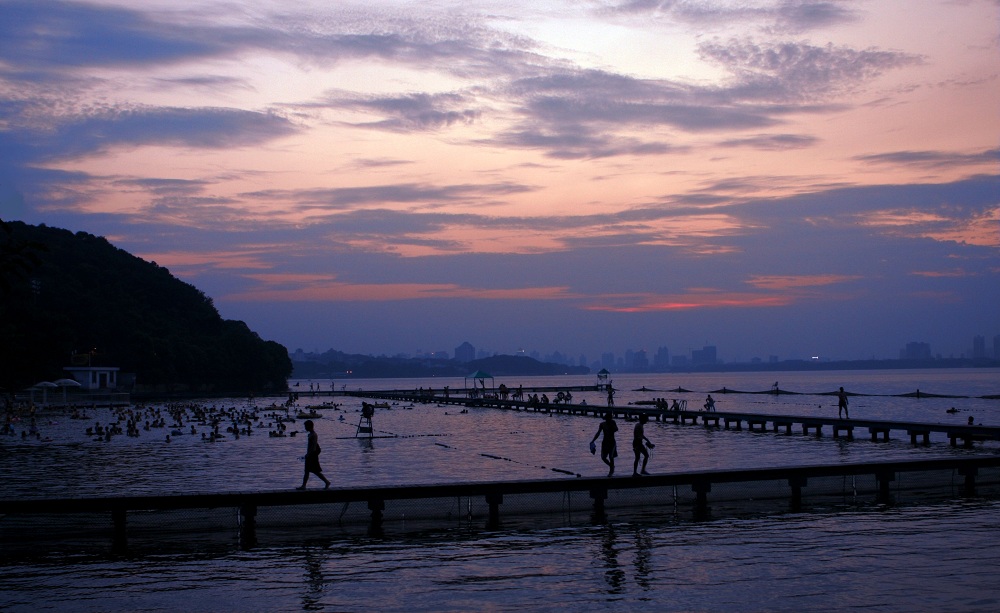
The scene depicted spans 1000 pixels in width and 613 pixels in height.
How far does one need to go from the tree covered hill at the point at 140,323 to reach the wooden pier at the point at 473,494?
9926 cm

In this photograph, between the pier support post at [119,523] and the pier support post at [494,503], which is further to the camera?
the pier support post at [494,503]

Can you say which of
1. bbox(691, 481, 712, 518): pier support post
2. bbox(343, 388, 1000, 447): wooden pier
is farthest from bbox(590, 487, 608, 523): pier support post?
bbox(343, 388, 1000, 447): wooden pier

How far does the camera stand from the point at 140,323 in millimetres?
148500

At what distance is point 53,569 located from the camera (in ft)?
53.0

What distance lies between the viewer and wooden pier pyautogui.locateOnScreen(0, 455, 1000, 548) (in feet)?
62.5

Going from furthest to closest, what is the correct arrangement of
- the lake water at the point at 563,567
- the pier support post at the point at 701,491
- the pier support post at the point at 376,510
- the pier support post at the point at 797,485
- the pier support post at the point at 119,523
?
the pier support post at the point at 797,485, the pier support post at the point at 701,491, the pier support post at the point at 376,510, the pier support post at the point at 119,523, the lake water at the point at 563,567

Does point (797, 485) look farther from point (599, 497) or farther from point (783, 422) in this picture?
point (783, 422)

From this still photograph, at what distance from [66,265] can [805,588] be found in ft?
552

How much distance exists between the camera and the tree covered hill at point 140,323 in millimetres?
141625

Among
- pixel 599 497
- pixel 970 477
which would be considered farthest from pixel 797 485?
pixel 970 477

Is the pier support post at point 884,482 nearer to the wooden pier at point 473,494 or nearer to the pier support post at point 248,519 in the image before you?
the wooden pier at point 473,494

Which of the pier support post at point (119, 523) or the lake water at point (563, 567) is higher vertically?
the pier support post at point (119, 523)

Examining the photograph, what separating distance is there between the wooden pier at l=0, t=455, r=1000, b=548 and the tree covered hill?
99.3 m

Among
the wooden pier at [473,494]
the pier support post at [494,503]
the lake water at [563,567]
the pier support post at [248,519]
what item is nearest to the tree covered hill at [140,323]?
the wooden pier at [473,494]
